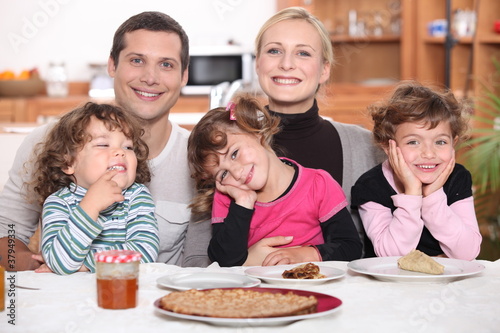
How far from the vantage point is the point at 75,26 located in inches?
220

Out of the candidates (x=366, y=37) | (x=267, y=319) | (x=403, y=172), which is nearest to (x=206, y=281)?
(x=267, y=319)

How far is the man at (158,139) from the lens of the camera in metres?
2.13

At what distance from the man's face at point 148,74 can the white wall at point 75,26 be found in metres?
3.16

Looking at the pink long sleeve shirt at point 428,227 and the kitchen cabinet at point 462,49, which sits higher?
the kitchen cabinet at point 462,49

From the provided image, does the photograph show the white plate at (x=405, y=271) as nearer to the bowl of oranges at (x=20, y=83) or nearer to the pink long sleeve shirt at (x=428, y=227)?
the pink long sleeve shirt at (x=428, y=227)

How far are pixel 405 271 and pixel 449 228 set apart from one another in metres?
0.45

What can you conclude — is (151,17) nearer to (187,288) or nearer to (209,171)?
(209,171)

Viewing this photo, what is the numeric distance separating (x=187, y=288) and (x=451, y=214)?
0.86m

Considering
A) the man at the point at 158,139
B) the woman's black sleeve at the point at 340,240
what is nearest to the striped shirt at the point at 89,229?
the man at the point at 158,139

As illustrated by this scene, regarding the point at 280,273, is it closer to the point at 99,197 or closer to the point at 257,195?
the point at 99,197

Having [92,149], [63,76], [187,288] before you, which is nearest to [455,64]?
[63,76]

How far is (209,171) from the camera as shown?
6.48 feet

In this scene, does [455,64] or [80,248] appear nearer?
[80,248]

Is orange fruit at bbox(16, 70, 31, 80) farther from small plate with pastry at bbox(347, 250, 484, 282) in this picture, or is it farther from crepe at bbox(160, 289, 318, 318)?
crepe at bbox(160, 289, 318, 318)
